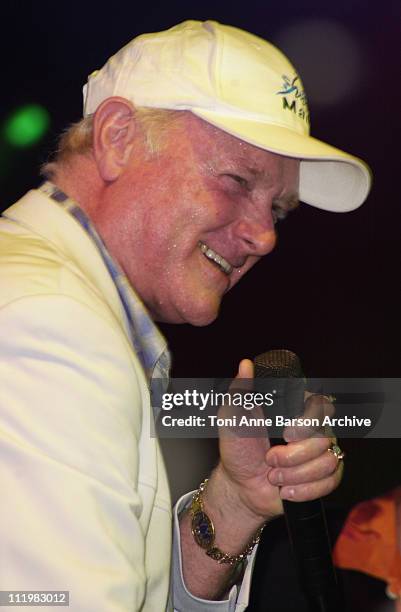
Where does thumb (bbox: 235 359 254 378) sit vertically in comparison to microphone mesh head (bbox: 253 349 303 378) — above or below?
above

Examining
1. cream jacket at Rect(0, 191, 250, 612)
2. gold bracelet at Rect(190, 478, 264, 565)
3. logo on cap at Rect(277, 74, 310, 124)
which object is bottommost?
gold bracelet at Rect(190, 478, 264, 565)

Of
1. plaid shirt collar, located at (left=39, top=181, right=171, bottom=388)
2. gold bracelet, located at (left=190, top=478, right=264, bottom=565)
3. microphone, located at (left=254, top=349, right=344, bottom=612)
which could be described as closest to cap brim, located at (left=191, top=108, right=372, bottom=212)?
plaid shirt collar, located at (left=39, top=181, right=171, bottom=388)

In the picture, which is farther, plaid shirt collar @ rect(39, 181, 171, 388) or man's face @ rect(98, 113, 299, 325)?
man's face @ rect(98, 113, 299, 325)

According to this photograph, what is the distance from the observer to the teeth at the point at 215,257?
1.12 meters

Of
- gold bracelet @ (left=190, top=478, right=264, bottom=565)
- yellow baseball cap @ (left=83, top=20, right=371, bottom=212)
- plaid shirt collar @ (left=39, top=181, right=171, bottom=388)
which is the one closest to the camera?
plaid shirt collar @ (left=39, top=181, right=171, bottom=388)

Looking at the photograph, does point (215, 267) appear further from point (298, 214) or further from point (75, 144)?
point (298, 214)

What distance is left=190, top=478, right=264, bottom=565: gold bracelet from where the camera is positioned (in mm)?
1162

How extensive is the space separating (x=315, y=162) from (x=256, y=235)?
20 centimetres

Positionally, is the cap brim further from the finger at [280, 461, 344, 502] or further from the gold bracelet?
the gold bracelet

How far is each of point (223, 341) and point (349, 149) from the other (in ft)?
1.96

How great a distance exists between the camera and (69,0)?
188cm

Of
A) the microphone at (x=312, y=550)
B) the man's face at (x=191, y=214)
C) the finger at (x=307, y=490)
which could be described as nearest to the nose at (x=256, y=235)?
the man's face at (x=191, y=214)

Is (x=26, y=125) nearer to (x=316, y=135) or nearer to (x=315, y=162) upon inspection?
(x=316, y=135)

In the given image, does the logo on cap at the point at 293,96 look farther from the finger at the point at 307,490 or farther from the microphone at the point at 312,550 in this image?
the finger at the point at 307,490
